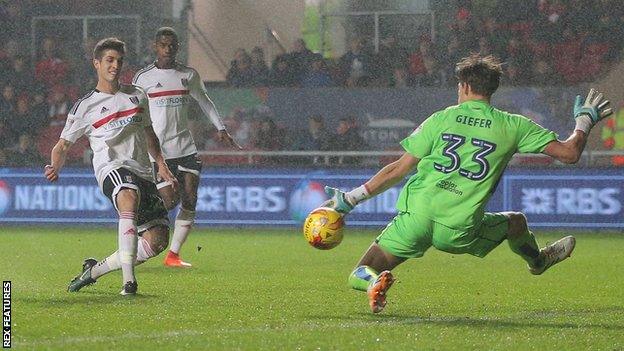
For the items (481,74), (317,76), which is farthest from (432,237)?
(317,76)

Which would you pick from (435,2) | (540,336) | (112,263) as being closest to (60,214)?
(435,2)

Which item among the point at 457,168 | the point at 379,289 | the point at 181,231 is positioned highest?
the point at 457,168

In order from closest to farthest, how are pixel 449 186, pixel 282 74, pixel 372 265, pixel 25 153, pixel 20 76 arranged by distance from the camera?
1. pixel 449 186
2. pixel 372 265
3. pixel 25 153
4. pixel 282 74
5. pixel 20 76

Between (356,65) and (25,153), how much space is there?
534 cm

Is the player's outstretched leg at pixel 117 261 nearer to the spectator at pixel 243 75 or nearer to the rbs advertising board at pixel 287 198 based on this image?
the rbs advertising board at pixel 287 198

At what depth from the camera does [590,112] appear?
8.09m

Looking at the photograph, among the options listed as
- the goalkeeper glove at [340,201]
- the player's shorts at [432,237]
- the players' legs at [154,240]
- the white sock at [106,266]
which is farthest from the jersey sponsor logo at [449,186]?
the players' legs at [154,240]

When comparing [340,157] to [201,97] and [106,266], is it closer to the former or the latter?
[201,97]

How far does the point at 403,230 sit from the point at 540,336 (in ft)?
3.43

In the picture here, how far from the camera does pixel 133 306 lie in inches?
349

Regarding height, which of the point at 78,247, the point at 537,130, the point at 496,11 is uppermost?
the point at 496,11

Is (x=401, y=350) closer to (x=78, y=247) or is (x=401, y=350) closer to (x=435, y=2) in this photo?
(x=78, y=247)

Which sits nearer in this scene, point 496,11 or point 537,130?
point 537,130

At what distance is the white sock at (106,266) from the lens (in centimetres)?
964
